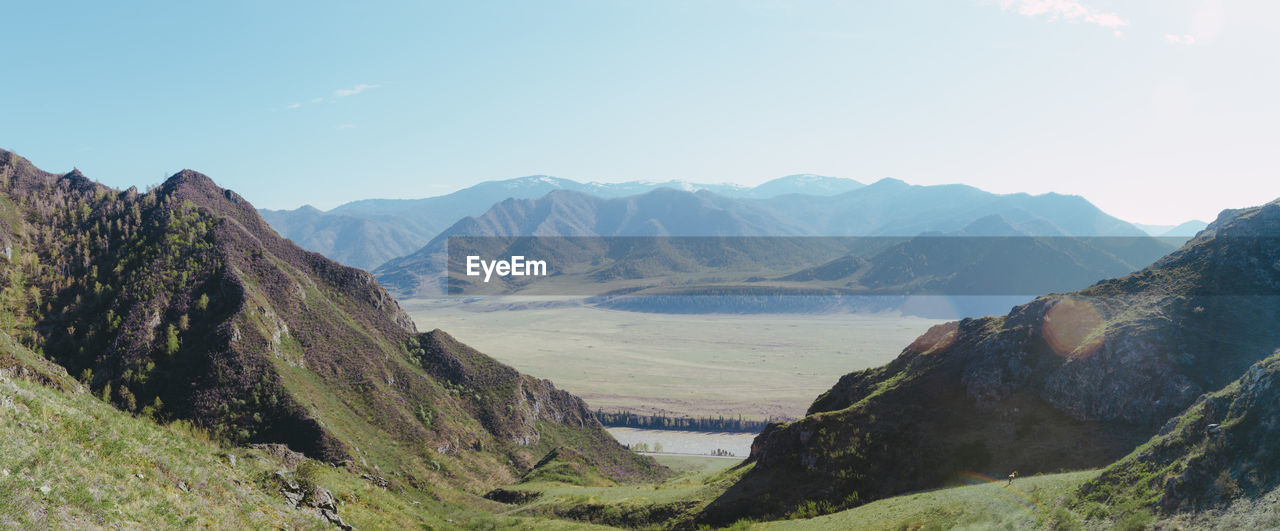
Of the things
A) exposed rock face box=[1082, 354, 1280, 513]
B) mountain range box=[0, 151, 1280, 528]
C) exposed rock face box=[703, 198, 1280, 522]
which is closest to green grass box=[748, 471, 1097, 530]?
mountain range box=[0, 151, 1280, 528]

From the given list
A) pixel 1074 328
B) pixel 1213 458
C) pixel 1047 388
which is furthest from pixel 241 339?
pixel 1074 328

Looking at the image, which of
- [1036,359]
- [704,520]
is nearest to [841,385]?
[1036,359]

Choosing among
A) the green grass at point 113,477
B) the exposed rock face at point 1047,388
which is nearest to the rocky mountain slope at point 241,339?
the green grass at point 113,477

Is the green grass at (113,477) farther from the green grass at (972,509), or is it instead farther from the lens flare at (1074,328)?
the lens flare at (1074,328)

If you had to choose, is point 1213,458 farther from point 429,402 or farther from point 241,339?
point 241,339

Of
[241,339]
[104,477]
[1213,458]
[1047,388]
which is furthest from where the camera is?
[241,339]

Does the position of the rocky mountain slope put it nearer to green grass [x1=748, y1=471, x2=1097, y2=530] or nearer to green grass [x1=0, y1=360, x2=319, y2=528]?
green grass [x1=0, y1=360, x2=319, y2=528]
